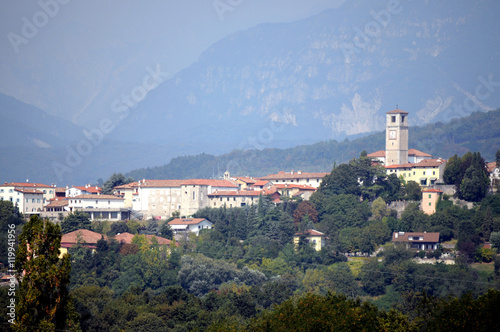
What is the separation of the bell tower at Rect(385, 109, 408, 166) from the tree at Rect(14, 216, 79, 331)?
5792cm

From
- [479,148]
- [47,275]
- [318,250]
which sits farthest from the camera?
[479,148]

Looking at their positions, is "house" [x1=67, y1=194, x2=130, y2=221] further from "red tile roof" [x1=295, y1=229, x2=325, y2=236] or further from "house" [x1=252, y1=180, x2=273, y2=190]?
"red tile roof" [x1=295, y1=229, x2=325, y2=236]

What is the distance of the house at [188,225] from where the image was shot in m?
72.4

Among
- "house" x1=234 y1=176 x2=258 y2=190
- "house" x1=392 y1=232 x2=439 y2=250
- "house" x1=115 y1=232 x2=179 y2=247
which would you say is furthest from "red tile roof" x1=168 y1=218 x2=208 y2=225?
"house" x1=392 y1=232 x2=439 y2=250

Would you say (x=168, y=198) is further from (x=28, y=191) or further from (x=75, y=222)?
(x=28, y=191)

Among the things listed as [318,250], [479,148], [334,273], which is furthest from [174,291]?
[479,148]

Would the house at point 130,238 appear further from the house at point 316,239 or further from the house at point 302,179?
the house at point 302,179

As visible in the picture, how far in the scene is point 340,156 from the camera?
194 m

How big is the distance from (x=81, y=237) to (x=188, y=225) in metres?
10.9

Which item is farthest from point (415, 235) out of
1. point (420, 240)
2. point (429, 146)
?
point (429, 146)

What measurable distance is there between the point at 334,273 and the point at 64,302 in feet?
119

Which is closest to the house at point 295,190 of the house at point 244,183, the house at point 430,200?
the house at point 244,183

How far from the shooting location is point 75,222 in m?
69.4

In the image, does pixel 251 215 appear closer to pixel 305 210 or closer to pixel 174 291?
pixel 305 210
